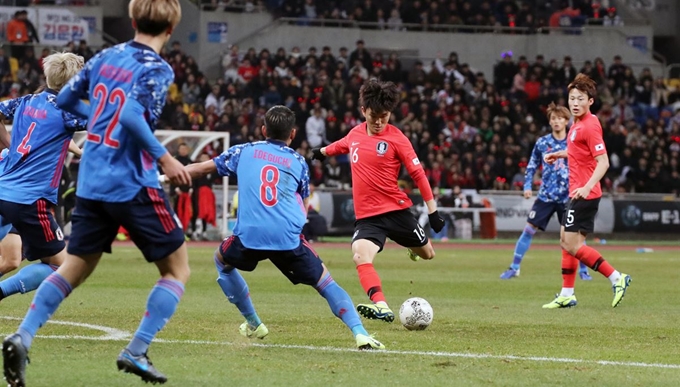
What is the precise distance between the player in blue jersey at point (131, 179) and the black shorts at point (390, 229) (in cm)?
409

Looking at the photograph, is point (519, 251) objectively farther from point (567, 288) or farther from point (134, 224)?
point (134, 224)

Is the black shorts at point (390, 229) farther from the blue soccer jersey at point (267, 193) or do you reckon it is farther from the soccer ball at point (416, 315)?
the blue soccer jersey at point (267, 193)

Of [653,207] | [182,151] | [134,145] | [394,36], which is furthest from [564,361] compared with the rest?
[394,36]

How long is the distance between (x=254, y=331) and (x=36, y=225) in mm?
1882

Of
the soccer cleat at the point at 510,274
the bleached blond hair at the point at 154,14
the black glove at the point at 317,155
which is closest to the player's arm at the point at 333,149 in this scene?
the black glove at the point at 317,155

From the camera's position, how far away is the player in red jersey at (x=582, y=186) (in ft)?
40.3

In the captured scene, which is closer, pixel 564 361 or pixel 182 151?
pixel 564 361

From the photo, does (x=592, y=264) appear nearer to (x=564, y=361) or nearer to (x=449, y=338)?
(x=449, y=338)

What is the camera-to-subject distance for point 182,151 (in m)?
25.6

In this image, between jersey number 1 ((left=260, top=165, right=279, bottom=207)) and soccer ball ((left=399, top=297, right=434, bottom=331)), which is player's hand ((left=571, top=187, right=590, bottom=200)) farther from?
jersey number 1 ((left=260, top=165, right=279, bottom=207))

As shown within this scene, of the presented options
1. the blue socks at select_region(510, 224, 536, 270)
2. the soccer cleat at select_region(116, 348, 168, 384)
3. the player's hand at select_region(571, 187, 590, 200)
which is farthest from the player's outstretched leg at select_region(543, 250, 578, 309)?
the soccer cleat at select_region(116, 348, 168, 384)

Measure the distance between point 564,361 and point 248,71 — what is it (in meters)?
27.4

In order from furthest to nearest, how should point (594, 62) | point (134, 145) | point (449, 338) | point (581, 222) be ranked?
point (594, 62) → point (581, 222) → point (449, 338) → point (134, 145)

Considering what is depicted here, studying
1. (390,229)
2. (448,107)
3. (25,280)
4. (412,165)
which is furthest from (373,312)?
(448,107)
